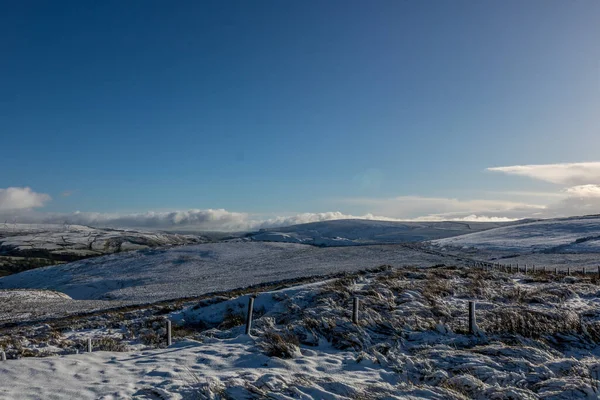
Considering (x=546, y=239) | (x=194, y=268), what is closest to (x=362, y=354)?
(x=194, y=268)

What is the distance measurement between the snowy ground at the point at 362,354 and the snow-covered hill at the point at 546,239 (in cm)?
5009

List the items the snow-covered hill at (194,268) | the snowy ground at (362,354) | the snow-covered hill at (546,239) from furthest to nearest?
the snow-covered hill at (546,239) → the snow-covered hill at (194,268) → the snowy ground at (362,354)

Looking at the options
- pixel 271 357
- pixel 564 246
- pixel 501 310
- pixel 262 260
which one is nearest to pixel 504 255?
pixel 564 246

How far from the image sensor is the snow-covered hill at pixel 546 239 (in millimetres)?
65438

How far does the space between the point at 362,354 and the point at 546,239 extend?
7731 centimetres

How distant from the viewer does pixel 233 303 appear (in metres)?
25.2

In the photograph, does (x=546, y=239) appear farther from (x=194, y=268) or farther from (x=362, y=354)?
(x=362, y=354)

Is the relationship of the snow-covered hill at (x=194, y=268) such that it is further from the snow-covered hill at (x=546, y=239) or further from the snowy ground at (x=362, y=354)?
the snowy ground at (x=362, y=354)

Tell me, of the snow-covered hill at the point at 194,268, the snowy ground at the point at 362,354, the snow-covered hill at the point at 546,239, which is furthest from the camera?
the snow-covered hill at the point at 546,239

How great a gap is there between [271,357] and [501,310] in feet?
33.2

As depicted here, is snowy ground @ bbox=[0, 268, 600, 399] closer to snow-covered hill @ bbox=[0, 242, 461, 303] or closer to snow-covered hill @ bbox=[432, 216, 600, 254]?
snow-covered hill @ bbox=[0, 242, 461, 303]

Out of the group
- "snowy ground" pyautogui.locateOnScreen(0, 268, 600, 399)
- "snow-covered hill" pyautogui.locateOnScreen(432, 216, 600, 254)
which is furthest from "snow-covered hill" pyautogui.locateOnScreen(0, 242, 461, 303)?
"snowy ground" pyautogui.locateOnScreen(0, 268, 600, 399)

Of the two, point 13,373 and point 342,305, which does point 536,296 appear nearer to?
point 342,305

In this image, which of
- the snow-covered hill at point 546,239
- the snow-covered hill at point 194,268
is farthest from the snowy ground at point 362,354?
the snow-covered hill at point 546,239
